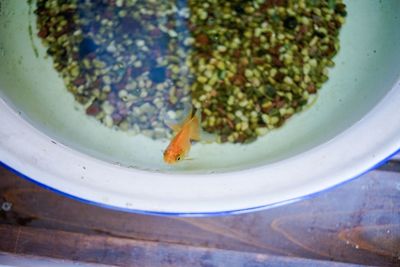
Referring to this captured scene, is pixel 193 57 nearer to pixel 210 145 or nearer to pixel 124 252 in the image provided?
pixel 210 145

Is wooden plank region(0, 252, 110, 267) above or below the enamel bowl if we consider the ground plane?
below

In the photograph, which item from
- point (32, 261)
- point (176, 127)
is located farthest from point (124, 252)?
point (176, 127)

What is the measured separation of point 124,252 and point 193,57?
0.43m

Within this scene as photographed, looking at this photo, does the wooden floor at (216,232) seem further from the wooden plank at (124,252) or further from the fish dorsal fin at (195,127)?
the fish dorsal fin at (195,127)

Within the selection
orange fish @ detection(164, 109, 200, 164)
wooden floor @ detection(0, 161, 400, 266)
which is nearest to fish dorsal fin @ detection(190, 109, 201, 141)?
orange fish @ detection(164, 109, 200, 164)

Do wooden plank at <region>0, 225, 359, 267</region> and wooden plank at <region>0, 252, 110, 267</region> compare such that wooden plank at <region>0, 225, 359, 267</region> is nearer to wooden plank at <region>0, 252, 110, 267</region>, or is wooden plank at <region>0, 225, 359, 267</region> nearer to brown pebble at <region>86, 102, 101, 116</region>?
wooden plank at <region>0, 252, 110, 267</region>

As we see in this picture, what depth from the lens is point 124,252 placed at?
2.97 ft

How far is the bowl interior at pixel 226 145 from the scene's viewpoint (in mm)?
986

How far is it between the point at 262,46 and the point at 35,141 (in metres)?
0.53

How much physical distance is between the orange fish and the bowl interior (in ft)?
0.06

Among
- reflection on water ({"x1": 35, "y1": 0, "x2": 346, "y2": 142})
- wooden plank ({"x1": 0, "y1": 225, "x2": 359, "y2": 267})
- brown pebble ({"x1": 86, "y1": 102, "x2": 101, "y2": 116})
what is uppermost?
reflection on water ({"x1": 35, "y1": 0, "x2": 346, "y2": 142})

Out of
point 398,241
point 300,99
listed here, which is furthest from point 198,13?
point 398,241

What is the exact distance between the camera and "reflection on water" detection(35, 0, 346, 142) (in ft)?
3.65

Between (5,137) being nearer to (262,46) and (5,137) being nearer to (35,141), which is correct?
(35,141)
